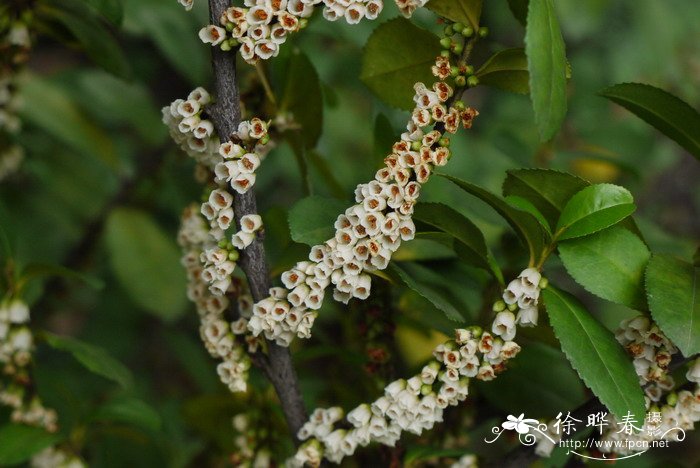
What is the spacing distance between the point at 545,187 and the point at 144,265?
994 millimetres

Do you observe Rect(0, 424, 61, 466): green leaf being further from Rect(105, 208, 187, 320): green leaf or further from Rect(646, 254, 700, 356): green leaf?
Rect(646, 254, 700, 356): green leaf

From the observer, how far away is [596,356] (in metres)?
0.69

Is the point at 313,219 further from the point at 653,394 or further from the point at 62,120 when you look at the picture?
the point at 62,120

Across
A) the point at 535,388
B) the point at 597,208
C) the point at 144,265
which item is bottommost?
the point at 144,265

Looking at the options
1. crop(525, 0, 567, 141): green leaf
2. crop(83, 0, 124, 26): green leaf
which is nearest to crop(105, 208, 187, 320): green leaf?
crop(83, 0, 124, 26): green leaf

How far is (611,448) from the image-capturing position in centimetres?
81

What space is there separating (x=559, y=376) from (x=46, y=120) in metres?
0.98

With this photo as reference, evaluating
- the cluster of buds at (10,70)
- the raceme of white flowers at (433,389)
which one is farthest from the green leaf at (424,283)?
the cluster of buds at (10,70)

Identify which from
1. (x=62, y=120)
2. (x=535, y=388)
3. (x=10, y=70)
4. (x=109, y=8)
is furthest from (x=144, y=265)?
(x=535, y=388)

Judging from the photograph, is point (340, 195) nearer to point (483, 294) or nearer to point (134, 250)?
point (483, 294)

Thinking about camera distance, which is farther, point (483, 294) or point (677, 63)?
point (677, 63)

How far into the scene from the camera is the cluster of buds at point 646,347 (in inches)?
28.1

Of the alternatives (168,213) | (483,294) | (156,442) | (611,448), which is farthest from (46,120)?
(611,448)

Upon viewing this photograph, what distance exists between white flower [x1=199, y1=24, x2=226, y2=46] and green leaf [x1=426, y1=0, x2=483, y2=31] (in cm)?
19
